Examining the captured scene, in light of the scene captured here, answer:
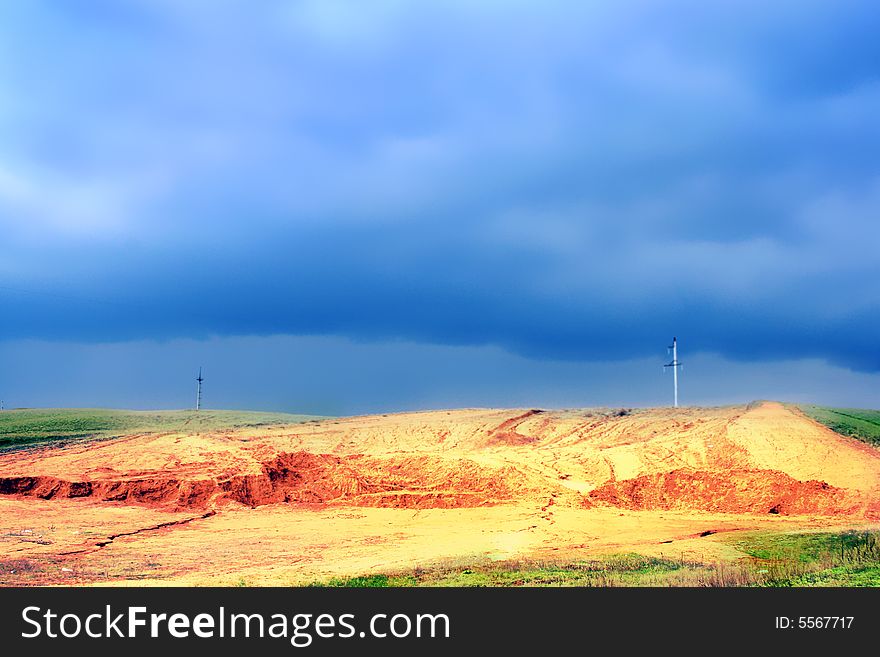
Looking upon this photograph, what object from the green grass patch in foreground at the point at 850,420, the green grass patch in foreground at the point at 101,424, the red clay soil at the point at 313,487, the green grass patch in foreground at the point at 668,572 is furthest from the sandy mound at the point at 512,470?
the green grass patch in foreground at the point at 668,572

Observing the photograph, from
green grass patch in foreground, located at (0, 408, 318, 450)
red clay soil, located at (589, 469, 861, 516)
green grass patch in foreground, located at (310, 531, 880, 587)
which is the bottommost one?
red clay soil, located at (589, 469, 861, 516)

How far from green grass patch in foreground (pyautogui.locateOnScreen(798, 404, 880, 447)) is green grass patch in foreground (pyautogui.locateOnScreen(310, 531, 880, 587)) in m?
23.3

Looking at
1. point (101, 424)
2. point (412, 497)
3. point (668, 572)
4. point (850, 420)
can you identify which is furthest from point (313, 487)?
point (101, 424)

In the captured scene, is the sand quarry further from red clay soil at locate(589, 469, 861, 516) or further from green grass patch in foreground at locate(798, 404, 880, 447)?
green grass patch in foreground at locate(798, 404, 880, 447)

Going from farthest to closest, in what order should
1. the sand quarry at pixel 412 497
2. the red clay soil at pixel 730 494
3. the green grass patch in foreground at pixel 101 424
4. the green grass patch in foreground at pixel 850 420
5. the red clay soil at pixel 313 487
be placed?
the green grass patch in foreground at pixel 101 424 < the green grass patch in foreground at pixel 850 420 < the red clay soil at pixel 313 487 < the red clay soil at pixel 730 494 < the sand quarry at pixel 412 497

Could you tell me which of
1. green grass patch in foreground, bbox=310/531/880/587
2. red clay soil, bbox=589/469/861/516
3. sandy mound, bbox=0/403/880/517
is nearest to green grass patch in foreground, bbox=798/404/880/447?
sandy mound, bbox=0/403/880/517

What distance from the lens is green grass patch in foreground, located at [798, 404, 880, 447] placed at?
3925cm

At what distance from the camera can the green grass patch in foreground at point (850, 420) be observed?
3925 centimetres

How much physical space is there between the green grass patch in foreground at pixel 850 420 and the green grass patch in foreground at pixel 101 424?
127 ft

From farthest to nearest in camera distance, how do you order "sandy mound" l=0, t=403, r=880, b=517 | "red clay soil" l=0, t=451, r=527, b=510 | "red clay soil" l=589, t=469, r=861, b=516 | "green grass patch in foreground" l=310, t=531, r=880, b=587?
1. "red clay soil" l=0, t=451, r=527, b=510
2. "sandy mound" l=0, t=403, r=880, b=517
3. "red clay soil" l=589, t=469, r=861, b=516
4. "green grass patch in foreground" l=310, t=531, r=880, b=587

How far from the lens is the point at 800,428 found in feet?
131

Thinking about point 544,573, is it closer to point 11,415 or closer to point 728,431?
point 728,431

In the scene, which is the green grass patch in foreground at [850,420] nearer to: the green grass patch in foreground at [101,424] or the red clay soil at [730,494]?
the red clay soil at [730,494]

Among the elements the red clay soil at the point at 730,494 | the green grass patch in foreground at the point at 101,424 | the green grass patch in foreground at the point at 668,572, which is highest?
the green grass patch in foreground at the point at 101,424
